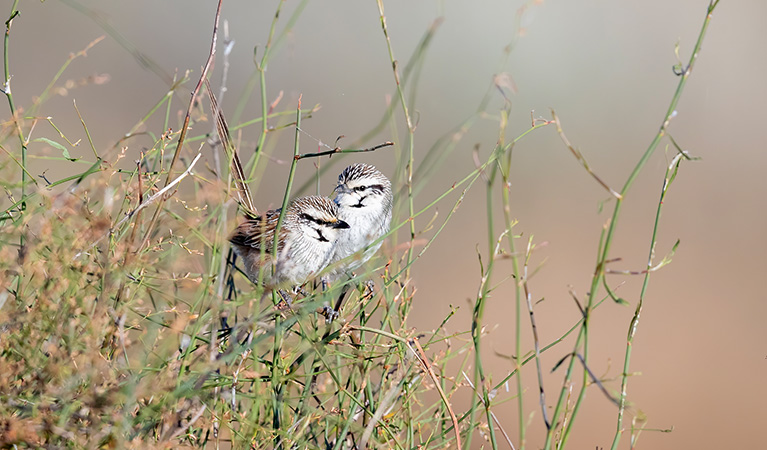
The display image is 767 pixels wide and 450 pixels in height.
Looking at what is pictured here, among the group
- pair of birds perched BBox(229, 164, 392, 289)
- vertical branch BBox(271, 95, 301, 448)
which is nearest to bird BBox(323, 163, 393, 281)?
pair of birds perched BBox(229, 164, 392, 289)

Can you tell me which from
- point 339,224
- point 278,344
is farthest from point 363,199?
point 278,344

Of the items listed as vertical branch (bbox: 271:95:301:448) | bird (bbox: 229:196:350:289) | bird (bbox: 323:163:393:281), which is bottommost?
vertical branch (bbox: 271:95:301:448)

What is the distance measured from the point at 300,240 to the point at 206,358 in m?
1.31

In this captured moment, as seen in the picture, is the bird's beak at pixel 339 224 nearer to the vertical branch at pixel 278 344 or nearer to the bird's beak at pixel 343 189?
the bird's beak at pixel 343 189

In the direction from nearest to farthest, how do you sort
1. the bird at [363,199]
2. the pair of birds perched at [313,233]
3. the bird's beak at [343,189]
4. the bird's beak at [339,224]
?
1. the pair of birds perched at [313,233]
2. the bird's beak at [339,224]
3. the bird at [363,199]
4. the bird's beak at [343,189]

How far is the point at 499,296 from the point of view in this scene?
4758mm

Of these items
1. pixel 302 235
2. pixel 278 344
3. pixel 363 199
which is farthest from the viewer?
pixel 363 199

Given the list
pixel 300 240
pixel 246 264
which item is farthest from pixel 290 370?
pixel 246 264

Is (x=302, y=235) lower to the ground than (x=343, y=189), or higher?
lower

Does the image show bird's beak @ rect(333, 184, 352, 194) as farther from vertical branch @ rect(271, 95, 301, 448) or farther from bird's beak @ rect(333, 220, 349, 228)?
vertical branch @ rect(271, 95, 301, 448)

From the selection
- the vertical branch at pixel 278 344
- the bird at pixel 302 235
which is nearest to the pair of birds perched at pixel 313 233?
the bird at pixel 302 235

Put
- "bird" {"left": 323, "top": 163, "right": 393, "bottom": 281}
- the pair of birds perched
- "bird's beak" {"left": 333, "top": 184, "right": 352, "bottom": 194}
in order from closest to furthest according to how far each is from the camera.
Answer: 1. the pair of birds perched
2. "bird" {"left": 323, "top": 163, "right": 393, "bottom": 281}
3. "bird's beak" {"left": 333, "top": 184, "right": 352, "bottom": 194}

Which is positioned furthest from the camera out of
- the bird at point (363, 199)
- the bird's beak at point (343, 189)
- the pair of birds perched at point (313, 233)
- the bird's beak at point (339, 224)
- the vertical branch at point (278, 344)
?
the bird's beak at point (343, 189)

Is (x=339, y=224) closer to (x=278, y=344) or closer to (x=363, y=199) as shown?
(x=363, y=199)
